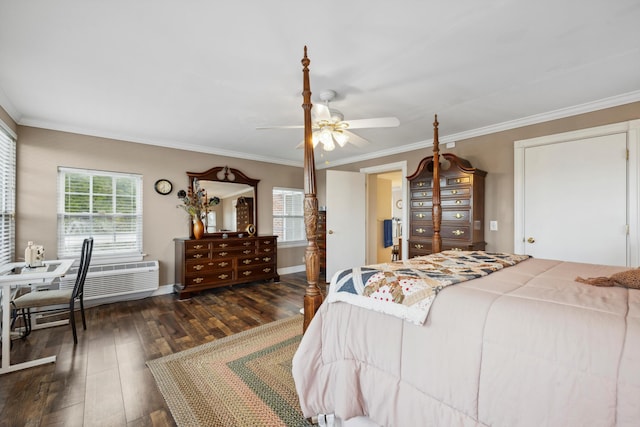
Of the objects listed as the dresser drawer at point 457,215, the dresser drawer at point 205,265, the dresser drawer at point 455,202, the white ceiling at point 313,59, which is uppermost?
the white ceiling at point 313,59

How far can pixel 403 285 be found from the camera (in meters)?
1.28

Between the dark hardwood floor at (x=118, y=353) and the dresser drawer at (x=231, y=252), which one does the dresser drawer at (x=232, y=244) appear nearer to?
the dresser drawer at (x=231, y=252)

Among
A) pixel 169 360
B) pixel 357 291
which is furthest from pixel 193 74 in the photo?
pixel 169 360

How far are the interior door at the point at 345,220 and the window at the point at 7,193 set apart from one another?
3.97m

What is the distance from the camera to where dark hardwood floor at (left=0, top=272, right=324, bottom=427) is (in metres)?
1.64

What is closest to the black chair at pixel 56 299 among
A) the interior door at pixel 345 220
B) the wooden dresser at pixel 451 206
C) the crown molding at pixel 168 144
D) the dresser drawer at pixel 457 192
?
the crown molding at pixel 168 144

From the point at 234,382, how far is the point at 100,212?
10.9 ft

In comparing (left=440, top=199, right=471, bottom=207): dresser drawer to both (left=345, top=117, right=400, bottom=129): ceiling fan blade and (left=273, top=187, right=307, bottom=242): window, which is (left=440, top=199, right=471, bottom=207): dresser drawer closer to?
(left=345, top=117, right=400, bottom=129): ceiling fan blade

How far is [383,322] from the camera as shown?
4.21 ft

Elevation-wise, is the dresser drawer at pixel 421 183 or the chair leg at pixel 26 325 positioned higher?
the dresser drawer at pixel 421 183

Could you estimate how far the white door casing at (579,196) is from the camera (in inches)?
107

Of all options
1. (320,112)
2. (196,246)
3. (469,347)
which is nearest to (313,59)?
(320,112)

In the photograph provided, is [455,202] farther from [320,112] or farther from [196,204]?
[196,204]

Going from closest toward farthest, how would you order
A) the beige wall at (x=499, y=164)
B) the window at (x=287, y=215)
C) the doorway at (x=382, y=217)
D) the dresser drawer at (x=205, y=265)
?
the beige wall at (x=499, y=164), the dresser drawer at (x=205, y=265), the doorway at (x=382, y=217), the window at (x=287, y=215)
